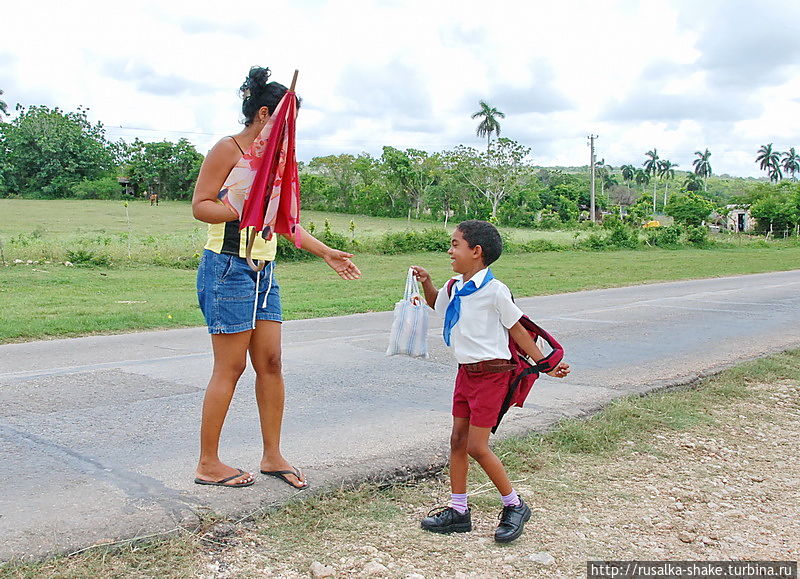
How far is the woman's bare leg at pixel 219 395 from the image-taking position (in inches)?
171

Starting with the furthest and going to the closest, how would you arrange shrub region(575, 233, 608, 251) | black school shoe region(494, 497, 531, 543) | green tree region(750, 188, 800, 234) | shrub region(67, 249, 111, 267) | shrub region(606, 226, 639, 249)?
1. green tree region(750, 188, 800, 234)
2. shrub region(606, 226, 639, 249)
3. shrub region(575, 233, 608, 251)
4. shrub region(67, 249, 111, 267)
5. black school shoe region(494, 497, 531, 543)

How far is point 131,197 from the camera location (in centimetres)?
5978

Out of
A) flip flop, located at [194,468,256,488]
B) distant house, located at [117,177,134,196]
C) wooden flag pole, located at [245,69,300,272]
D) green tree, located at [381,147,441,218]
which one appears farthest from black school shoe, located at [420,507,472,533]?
distant house, located at [117,177,134,196]

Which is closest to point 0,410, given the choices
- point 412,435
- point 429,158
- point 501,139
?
point 412,435

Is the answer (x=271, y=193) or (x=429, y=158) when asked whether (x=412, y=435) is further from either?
(x=429, y=158)

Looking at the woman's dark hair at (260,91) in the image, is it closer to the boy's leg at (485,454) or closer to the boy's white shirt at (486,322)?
the boy's white shirt at (486,322)

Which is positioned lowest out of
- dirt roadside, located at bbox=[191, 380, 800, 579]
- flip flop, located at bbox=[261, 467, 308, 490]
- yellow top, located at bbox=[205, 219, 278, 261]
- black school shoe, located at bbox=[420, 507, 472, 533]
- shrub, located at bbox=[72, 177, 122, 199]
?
dirt roadside, located at bbox=[191, 380, 800, 579]

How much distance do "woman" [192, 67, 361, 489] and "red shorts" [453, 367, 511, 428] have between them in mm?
937

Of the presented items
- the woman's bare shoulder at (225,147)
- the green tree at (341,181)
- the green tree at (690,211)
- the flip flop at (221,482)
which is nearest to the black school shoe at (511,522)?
the flip flop at (221,482)

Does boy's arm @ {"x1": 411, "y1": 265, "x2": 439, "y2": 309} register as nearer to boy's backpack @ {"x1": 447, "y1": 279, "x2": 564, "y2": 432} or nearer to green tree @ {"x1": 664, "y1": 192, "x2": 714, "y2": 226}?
boy's backpack @ {"x1": 447, "y1": 279, "x2": 564, "y2": 432}

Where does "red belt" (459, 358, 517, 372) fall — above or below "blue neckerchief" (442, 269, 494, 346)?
below

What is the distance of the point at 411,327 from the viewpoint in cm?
452

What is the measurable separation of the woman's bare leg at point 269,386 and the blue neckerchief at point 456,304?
0.96m

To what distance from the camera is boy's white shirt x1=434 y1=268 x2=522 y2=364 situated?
397cm
